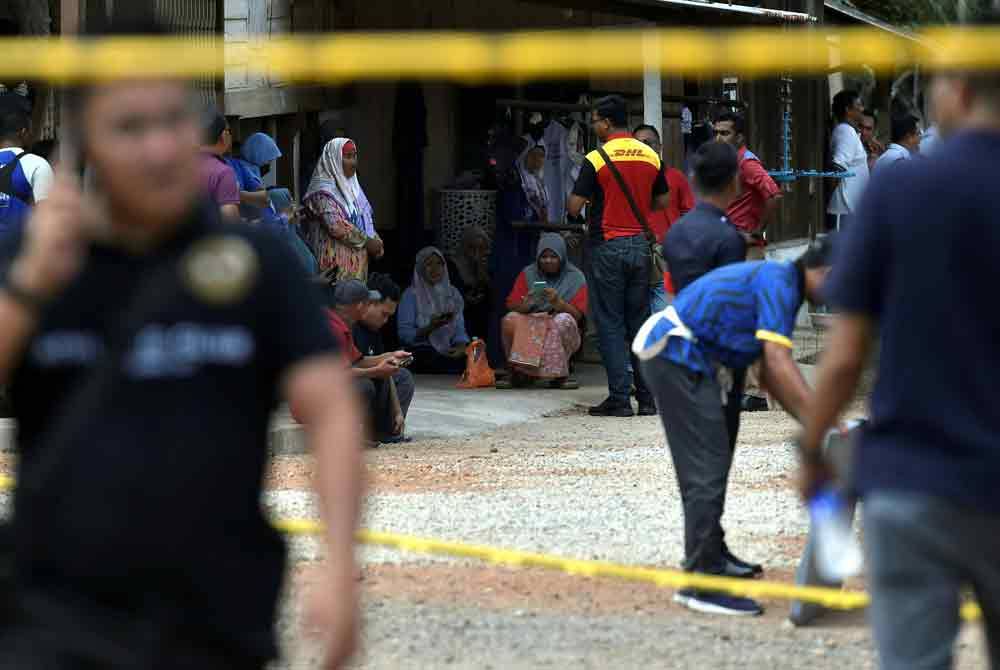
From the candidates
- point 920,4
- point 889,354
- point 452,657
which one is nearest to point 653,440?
point 452,657

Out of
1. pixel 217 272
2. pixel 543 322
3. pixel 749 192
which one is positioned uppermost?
pixel 749 192

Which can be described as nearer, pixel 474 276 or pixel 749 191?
pixel 749 191

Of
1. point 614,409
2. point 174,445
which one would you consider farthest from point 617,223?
point 174,445

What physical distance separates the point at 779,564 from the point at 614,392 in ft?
15.0

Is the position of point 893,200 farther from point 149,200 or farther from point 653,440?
point 653,440

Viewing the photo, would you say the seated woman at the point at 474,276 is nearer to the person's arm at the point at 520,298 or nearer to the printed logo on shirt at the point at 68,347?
the person's arm at the point at 520,298

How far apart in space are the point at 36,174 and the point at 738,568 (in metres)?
3.83

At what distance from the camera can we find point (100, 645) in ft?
9.57

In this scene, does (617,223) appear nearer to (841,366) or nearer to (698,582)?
(698,582)

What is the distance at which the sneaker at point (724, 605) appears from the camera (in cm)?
659

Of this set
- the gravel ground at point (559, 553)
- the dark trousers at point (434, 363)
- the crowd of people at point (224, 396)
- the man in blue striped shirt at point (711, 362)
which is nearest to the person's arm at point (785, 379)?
the man in blue striped shirt at point (711, 362)

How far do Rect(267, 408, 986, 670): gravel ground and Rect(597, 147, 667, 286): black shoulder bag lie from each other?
120 centimetres

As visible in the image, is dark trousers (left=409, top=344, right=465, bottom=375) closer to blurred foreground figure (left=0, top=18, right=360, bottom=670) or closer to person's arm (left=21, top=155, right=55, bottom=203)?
person's arm (left=21, top=155, right=55, bottom=203)

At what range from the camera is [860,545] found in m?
7.69
